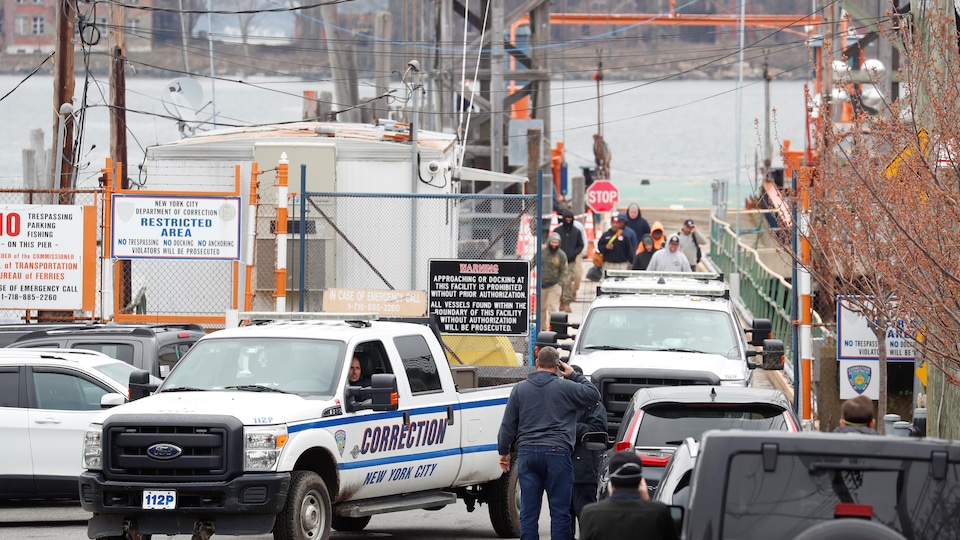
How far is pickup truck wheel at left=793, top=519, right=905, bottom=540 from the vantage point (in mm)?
5383

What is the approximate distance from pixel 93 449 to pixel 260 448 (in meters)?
1.22

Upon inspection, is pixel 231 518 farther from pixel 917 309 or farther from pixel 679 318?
pixel 679 318

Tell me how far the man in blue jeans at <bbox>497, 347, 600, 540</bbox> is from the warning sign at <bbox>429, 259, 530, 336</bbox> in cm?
674

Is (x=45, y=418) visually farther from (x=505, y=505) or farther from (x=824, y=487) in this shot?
(x=824, y=487)

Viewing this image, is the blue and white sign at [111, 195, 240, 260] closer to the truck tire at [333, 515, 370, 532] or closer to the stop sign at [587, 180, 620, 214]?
the truck tire at [333, 515, 370, 532]

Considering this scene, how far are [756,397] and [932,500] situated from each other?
14.0 ft

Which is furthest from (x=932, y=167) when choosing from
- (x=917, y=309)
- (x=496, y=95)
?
(x=496, y=95)

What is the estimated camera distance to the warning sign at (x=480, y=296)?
672 inches

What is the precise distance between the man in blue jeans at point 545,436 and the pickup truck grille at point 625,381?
3495 millimetres

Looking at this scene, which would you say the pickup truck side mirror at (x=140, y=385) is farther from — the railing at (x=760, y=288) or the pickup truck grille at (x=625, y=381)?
the railing at (x=760, y=288)

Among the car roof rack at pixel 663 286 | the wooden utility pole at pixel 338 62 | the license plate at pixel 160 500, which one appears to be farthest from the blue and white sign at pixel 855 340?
the wooden utility pole at pixel 338 62

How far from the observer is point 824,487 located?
Result: 5.63 meters

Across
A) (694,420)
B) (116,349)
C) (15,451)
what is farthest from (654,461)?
(116,349)

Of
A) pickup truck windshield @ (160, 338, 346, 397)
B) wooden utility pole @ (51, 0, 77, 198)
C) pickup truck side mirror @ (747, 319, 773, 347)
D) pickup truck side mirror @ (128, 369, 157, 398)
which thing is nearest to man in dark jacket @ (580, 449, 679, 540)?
pickup truck windshield @ (160, 338, 346, 397)
